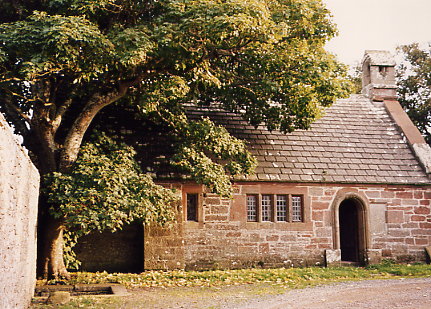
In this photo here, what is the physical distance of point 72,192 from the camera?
12.2m

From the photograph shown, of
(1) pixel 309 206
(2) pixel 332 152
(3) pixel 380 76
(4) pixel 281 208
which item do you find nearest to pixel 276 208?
(4) pixel 281 208

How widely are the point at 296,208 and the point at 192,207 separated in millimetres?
3570

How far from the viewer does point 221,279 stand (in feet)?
44.1

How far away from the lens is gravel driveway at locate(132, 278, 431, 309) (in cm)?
937

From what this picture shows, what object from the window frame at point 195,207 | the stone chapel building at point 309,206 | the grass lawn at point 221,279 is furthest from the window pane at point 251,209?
the grass lawn at point 221,279

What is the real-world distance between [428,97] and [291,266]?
1576 centimetres

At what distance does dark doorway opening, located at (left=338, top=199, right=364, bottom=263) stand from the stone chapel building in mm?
38

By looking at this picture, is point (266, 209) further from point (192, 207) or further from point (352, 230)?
point (352, 230)

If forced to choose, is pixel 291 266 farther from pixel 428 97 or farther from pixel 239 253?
pixel 428 97

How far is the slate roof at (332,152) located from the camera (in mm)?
17328

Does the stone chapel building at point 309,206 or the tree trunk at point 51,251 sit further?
the stone chapel building at point 309,206

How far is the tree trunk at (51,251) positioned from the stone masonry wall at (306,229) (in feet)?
13.4

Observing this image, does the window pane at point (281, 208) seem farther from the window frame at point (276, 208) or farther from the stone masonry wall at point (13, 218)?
the stone masonry wall at point (13, 218)

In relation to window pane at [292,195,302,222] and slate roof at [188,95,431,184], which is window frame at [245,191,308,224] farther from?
slate roof at [188,95,431,184]
